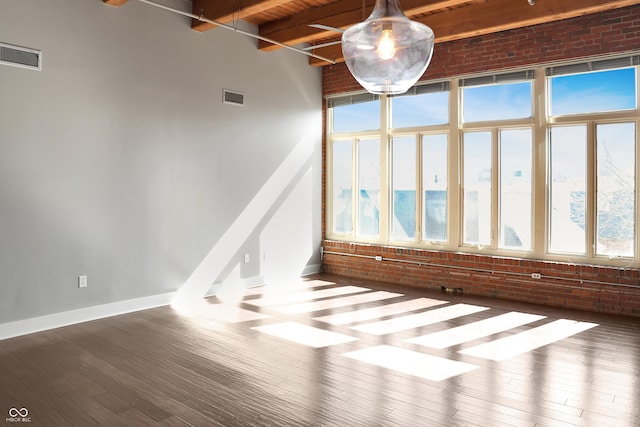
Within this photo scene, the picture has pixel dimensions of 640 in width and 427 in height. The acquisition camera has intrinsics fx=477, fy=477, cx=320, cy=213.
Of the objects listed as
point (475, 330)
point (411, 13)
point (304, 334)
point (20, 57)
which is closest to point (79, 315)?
point (304, 334)

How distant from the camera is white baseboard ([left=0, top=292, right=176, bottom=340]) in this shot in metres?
4.48

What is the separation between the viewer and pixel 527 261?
236 inches

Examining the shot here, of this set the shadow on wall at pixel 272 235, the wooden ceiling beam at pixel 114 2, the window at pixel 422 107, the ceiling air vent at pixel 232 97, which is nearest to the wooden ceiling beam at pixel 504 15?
the window at pixel 422 107

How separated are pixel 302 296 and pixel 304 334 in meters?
1.63

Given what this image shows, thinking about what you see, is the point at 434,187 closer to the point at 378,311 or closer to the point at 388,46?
the point at 378,311

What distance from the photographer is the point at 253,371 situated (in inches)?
144

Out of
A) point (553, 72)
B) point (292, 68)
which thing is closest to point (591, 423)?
point (553, 72)

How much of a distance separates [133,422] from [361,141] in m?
5.78

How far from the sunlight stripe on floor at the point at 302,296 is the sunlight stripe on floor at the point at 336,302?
22 centimetres

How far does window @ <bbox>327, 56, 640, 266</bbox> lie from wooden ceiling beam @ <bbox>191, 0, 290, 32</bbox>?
2711 mm

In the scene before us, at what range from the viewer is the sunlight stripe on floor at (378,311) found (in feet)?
16.9

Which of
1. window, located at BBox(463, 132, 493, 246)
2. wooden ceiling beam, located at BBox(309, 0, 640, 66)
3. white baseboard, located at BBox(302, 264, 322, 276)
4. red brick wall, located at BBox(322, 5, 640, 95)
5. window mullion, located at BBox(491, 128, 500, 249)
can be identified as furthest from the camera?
white baseboard, located at BBox(302, 264, 322, 276)

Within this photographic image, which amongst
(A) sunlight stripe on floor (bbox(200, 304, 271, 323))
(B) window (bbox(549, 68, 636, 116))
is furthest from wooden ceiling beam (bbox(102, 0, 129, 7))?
(B) window (bbox(549, 68, 636, 116))

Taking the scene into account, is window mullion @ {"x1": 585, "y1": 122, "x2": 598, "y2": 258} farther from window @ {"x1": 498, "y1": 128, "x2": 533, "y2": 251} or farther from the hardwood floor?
the hardwood floor
